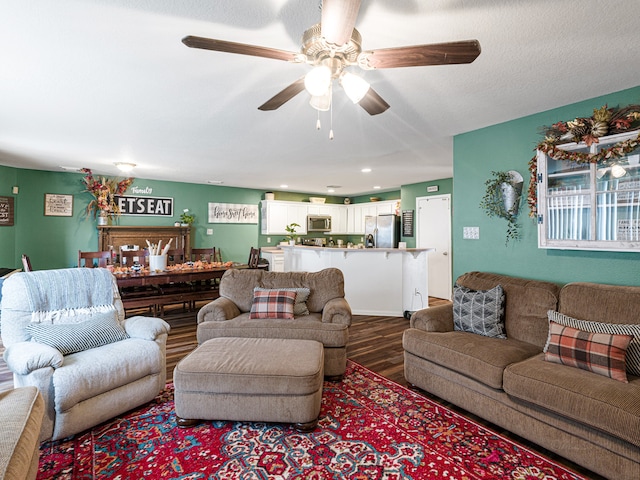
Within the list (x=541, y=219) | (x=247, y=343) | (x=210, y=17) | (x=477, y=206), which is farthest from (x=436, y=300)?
(x=210, y=17)

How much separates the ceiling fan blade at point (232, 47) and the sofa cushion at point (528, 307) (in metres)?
2.51

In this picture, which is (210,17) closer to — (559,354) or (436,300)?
(559,354)

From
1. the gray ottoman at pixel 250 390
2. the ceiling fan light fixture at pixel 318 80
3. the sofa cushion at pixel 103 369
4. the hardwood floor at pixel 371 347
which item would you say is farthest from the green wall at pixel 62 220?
the ceiling fan light fixture at pixel 318 80

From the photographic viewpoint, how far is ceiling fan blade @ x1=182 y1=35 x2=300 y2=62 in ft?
4.45

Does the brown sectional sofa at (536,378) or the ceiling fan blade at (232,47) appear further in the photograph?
the brown sectional sofa at (536,378)

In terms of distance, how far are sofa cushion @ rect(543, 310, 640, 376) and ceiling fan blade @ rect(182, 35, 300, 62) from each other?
244 centimetres

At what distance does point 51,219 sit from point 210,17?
19.3ft

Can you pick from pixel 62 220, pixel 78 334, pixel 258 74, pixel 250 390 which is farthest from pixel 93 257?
pixel 258 74

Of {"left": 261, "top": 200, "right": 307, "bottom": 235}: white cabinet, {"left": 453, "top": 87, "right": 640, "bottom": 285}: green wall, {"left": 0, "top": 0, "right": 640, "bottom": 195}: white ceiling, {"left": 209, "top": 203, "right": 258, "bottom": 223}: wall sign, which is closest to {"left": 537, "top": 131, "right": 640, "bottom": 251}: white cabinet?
{"left": 453, "top": 87, "right": 640, "bottom": 285}: green wall

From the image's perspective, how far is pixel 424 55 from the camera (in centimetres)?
148

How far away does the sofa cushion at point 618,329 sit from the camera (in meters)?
1.98

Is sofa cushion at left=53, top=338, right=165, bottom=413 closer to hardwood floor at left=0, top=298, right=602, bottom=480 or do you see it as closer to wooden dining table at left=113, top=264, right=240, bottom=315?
hardwood floor at left=0, top=298, right=602, bottom=480

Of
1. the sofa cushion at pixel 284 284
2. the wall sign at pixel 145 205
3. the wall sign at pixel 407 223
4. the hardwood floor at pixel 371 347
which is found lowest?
the hardwood floor at pixel 371 347

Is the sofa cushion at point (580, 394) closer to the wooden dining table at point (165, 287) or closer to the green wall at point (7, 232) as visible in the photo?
the wooden dining table at point (165, 287)
